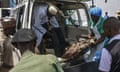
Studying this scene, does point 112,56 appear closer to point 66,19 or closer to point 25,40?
point 25,40

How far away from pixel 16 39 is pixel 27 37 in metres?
0.10

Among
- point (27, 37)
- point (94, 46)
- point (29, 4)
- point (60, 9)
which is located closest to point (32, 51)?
point (27, 37)

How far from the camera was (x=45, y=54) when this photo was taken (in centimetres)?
402

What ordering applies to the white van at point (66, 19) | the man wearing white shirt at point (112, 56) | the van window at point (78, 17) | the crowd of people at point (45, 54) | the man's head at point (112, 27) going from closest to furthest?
1. the crowd of people at point (45, 54)
2. the man wearing white shirt at point (112, 56)
3. the man's head at point (112, 27)
4. the white van at point (66, 19)
5. the van window at point (78, 17)

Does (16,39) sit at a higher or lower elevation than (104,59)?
higher

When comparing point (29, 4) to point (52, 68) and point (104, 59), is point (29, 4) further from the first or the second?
point (52, 68)

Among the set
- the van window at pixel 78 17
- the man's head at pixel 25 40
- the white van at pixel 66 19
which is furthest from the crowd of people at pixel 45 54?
the van window at pixel 78 17

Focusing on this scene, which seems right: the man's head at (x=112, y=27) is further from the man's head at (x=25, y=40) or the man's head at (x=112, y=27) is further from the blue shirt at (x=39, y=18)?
the blue shirt at (x=39, y=18)

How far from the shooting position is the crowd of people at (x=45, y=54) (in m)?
2.58

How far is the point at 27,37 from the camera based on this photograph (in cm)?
276

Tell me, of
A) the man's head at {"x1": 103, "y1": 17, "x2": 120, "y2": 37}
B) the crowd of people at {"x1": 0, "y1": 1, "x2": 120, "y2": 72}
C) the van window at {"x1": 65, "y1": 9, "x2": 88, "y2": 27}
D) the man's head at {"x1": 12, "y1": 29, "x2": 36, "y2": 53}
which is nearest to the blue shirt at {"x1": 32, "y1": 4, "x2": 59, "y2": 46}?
the crowd of people at {"x1": 0, "y1": 1, "x2": 120, "y2": 72}

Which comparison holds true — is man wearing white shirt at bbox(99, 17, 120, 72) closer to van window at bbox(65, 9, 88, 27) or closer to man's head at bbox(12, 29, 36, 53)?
man's head at bbox(12, 29, 36, 53)

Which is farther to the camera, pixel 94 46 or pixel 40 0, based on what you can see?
pixel 40 0

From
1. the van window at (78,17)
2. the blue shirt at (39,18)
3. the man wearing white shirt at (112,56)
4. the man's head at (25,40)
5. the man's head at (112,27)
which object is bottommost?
the van window at (78,17)
